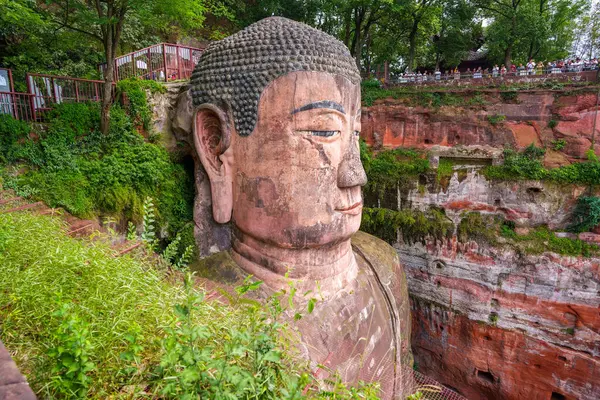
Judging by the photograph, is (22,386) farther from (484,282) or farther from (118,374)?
(484,282)

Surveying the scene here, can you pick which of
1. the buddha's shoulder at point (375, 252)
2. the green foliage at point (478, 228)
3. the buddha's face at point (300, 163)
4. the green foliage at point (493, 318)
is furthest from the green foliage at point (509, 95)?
the buddha's face at point (300, 163)

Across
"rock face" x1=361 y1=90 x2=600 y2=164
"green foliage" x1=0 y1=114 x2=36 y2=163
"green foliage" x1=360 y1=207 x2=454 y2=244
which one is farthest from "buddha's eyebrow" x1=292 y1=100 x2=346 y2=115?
"rock face" x1=361 y1=90 x2=600 y2=164

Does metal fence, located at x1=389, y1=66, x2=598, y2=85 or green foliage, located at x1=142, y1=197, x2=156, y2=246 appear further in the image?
metal fence, located at x1=389, y1=66, x2=598, y2=85

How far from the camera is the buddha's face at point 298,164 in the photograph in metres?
4.18

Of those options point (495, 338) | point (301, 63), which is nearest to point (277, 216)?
point (301, 63)

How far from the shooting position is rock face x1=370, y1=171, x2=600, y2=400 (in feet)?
31.9

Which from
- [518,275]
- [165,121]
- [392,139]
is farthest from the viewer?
[392,139]

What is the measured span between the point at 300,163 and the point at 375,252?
2.73m

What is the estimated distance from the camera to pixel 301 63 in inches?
164

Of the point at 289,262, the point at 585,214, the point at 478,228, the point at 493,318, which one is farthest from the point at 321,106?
the point at 585,214

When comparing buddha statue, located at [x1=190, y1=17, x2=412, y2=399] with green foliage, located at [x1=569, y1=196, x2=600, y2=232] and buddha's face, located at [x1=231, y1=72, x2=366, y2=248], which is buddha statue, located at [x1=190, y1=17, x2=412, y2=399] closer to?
buddha's face, located at [x1=231, y1=72, x2=366, y2=248]

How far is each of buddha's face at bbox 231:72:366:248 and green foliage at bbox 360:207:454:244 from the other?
752 cm

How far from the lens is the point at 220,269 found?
15.6 ft

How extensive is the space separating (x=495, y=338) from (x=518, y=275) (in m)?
2.00
